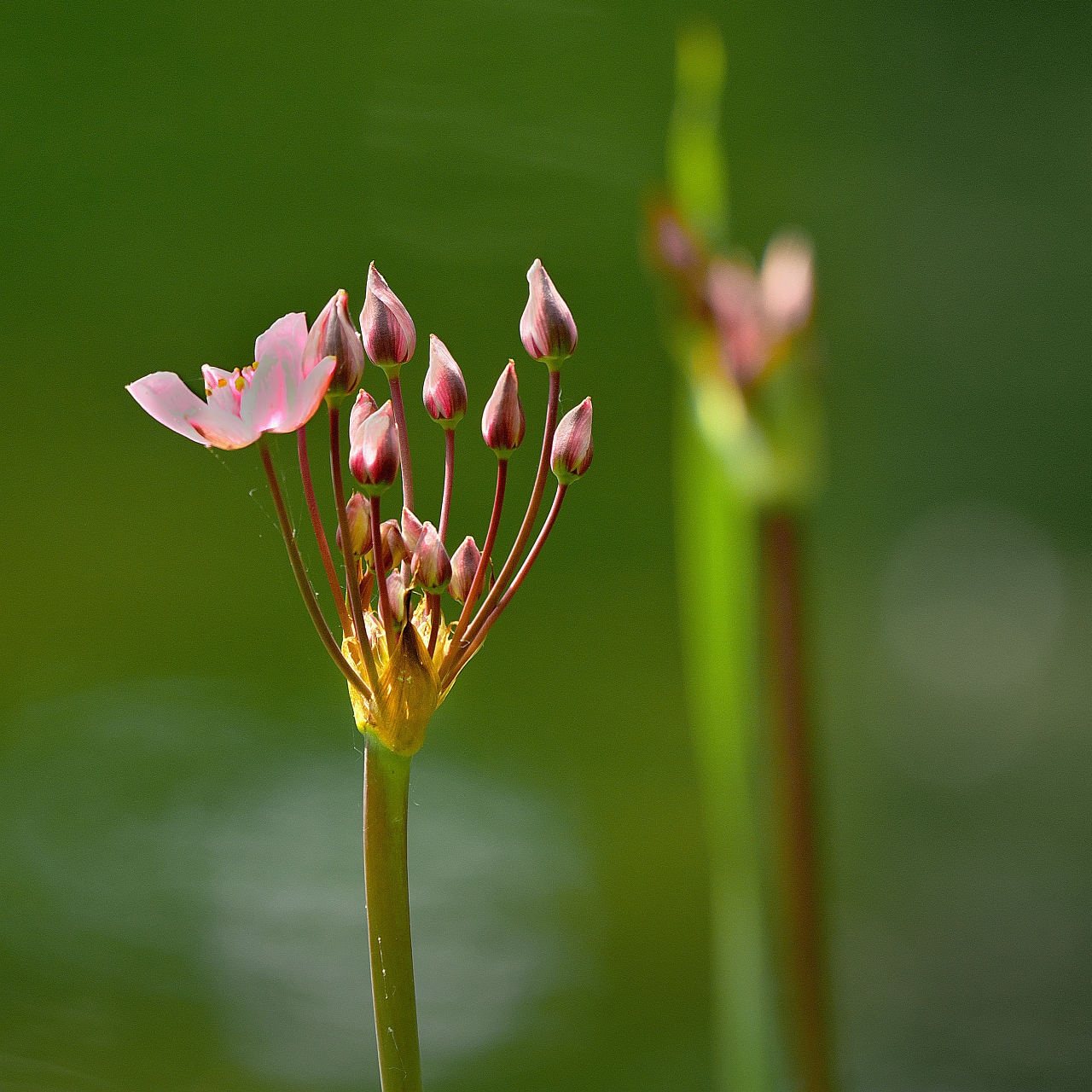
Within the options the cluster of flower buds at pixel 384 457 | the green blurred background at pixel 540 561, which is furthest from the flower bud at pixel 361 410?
the green blurred background at pixel 540 561

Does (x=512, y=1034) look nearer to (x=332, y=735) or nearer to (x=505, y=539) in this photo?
(x=332, y=735)

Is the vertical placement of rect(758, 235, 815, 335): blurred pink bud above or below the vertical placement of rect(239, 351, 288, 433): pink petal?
above

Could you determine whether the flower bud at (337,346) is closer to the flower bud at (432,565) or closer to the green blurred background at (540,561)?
the flower bud at (432,565)

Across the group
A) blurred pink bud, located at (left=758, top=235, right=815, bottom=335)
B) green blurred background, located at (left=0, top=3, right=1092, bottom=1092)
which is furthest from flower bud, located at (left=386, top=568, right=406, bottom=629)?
green blurred background, located at (left=0, top=3, right=1092, bottom=1092)

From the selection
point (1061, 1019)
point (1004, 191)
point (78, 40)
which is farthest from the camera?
point (1004, 191)

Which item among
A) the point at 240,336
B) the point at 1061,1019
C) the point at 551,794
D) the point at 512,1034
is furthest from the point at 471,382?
the point at 1061,1019

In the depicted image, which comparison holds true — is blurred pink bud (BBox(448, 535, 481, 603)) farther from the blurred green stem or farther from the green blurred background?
the green blurred background

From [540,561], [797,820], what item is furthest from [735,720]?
[540,561]
